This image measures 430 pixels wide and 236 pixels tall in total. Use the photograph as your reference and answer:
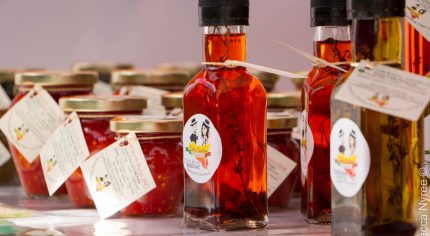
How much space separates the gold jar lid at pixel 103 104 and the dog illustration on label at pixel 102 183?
0.51 ft

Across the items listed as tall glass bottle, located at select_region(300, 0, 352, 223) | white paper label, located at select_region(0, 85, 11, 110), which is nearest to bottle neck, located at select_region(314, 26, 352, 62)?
tall glass bottle, located at select_region(300, 0, 352, 223)

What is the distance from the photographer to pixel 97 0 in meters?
3.84

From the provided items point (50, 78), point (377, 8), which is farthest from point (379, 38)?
point (50, 78)

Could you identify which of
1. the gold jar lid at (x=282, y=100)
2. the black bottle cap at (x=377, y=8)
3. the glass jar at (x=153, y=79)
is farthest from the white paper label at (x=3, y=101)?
the black bottle cap at (x=377, y=8)

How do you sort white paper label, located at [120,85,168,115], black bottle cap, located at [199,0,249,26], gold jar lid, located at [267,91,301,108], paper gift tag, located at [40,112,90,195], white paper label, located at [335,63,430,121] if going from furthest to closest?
white paper label, located at [120,85,168,115] → gold jar lid, located at [267,91,301,108] → paper gift tag, located at [40,112,90,195] → black bottle cap, located at [199,0,249,26] → white paper label, located at [335,63,430,121]

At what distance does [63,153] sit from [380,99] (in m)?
0.80

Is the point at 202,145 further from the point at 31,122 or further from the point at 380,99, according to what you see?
the point at 31,122

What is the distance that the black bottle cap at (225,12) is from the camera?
1.42 metres

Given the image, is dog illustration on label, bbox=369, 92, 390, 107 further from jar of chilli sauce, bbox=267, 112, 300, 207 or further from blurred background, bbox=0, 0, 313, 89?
blurred background, bbox=0, 0, 313, 89

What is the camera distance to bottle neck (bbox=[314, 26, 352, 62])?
1477 mm

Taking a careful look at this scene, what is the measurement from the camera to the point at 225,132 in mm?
1433

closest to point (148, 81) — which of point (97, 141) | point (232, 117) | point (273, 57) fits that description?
point (97, 141)

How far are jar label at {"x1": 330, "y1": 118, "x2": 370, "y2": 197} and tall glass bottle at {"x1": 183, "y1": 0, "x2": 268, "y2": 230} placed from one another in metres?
0.21

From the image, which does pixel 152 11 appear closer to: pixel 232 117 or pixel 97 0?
pixel 97 0
